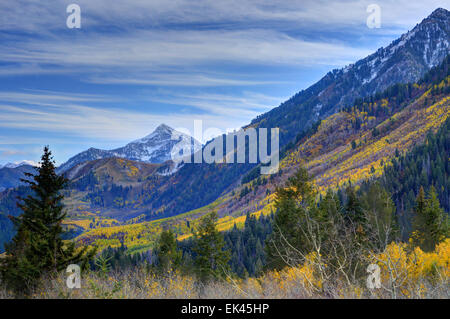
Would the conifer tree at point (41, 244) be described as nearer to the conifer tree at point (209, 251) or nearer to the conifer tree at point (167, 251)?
the conifer tree at point (209, 251)

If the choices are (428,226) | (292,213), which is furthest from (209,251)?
(428,226)

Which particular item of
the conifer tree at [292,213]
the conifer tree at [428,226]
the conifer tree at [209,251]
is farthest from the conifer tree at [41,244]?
the conifer tree at [428,226]

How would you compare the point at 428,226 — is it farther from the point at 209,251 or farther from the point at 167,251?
the point at 167,251

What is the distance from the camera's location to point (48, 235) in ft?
70.5

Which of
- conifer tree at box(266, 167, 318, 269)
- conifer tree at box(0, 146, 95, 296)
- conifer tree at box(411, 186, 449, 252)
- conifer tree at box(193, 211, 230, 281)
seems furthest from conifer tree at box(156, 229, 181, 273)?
conifer tree at box(411, 186, 449, 252)

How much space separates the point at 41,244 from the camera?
820 inches

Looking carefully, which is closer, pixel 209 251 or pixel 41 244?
pixel 41 244

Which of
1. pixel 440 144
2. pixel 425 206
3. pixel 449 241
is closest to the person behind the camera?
pixel 449 241

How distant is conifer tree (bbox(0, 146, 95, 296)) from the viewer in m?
19.5

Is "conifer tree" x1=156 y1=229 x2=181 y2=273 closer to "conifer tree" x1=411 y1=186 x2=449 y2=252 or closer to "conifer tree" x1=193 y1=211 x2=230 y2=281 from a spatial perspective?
"conifer tree" x1=193 y1=211 x2=230 y2=281

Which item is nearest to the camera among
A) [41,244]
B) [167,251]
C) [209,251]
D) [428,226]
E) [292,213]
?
[41,244]
